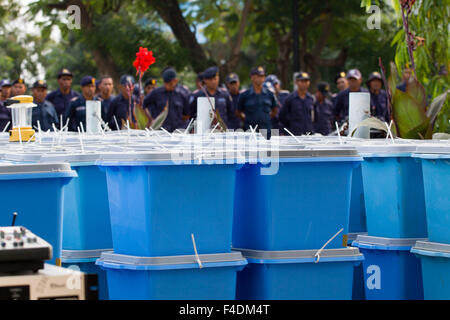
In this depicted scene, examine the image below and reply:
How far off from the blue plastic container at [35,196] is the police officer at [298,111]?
32.4 feet

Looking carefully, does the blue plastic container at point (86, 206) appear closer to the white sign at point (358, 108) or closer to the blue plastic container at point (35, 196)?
the blue plastic container at point (35, 196)

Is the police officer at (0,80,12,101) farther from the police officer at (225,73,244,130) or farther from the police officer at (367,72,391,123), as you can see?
the police officer at (367,72,391,123)

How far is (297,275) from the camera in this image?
511cm

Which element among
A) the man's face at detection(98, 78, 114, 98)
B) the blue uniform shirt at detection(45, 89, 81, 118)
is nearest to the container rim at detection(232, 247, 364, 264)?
the blue uniform shirt at detection(45, 89, 81, 118)

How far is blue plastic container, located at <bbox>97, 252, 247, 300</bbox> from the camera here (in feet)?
15.9

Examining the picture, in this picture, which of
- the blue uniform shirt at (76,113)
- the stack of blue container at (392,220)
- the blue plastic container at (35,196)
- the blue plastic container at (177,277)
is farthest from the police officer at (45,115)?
the blue plastic container at (177,277)

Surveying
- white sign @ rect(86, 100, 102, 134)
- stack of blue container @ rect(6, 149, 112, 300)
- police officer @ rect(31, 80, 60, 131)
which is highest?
police officer @ rect(31, 80, 60, 131)

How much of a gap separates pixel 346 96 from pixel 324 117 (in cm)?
116

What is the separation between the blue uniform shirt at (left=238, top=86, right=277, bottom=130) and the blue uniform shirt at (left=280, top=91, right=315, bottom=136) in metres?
0.69

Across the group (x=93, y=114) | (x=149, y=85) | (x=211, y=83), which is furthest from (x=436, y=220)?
(x=149, y=85)

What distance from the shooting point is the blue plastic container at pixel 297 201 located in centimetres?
508

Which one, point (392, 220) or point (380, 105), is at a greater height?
point (380, 105)

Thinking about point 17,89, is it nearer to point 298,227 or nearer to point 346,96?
point 346,96

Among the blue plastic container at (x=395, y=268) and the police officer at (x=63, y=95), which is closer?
the blue plastic container at (x=395, y=268)
